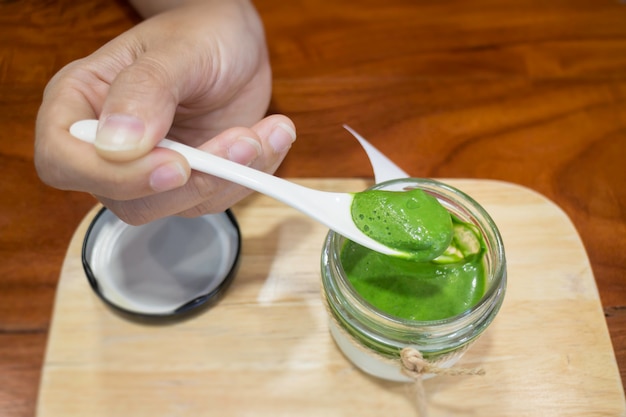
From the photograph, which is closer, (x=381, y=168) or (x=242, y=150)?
(x=242, y=150)

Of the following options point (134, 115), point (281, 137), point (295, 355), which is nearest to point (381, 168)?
point (281, 137)

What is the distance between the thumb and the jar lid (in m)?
0.31

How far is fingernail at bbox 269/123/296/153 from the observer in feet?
2.62

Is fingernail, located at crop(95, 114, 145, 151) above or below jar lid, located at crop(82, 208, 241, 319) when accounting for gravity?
above

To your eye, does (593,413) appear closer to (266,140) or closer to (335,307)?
(335,307)

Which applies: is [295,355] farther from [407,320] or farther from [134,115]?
[134,115]

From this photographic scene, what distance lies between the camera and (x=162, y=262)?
3.17 feet

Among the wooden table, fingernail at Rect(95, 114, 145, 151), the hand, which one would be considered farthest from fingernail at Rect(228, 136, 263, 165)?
the wooden table

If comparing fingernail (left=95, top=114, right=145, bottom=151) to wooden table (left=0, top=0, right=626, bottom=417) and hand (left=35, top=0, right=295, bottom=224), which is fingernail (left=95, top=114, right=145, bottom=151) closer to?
hand (left=35, top=0, right=295, bottom=224)

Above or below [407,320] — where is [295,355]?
below

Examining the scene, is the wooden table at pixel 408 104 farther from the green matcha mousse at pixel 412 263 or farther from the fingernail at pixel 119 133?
the fingernail at pixel 119 133

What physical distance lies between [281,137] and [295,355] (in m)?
0.35

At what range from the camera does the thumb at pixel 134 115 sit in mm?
657

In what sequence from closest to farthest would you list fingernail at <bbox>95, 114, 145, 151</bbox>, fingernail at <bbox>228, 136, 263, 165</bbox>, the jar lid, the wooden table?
fingernail at <bbox>95, 114, 145, 151</bbox>
fingernail at <bbox>228, 136, 263, 165</bbox>
the jar lid
the wooden table
